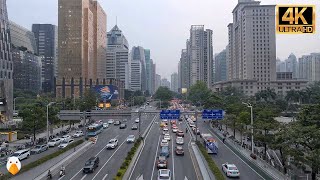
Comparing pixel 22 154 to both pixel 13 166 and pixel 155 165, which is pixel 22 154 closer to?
pixel 155 165

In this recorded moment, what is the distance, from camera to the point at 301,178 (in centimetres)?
3503

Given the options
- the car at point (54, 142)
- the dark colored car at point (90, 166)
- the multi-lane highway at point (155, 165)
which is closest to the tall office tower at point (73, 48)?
the car at point (54, 142)

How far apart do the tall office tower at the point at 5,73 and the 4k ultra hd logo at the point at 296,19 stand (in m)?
81.3

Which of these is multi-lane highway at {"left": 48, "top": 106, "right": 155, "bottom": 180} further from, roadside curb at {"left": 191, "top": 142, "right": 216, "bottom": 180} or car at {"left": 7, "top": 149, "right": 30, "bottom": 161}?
roadside curb at {"left": 191, "top": 142, "right": 216, "bottom": 180}

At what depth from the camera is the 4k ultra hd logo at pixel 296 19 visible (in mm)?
17281

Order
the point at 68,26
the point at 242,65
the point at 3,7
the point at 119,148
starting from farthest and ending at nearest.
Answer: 1. the point at 242,65
2. the point at 68,26
3. the point at 3,7
4. the point at 119,148

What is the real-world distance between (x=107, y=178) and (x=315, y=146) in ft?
67.6

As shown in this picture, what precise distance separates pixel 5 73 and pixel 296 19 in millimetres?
85393

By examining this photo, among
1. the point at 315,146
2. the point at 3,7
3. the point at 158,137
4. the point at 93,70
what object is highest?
the point at 3,7

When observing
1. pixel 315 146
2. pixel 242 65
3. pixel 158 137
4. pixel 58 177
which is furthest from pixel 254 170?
pixel 242 65

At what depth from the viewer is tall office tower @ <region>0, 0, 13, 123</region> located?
285 ft

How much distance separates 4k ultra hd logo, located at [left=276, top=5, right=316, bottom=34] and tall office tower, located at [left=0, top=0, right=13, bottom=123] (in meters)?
81.3

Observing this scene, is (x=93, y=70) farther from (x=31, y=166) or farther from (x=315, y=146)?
(x=315, y=146)

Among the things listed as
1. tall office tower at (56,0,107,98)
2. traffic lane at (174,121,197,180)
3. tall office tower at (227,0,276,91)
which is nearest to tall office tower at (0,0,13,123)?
tall office tower at (56,0,107,98)
